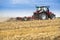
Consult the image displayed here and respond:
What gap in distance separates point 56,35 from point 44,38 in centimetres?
71

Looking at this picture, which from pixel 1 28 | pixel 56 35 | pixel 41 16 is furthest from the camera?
pixel 41 16

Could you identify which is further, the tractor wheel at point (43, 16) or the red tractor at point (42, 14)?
the red tractor at point (42, 14)

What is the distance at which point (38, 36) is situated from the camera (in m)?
10.4

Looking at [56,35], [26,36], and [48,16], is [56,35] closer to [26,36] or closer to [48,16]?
[26,36]

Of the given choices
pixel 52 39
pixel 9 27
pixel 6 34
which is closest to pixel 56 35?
pixel 52 39

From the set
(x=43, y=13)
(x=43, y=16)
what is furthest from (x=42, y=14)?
(x=43, y=13)

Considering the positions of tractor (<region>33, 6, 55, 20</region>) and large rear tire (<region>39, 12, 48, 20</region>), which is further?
tractor (<region>33, 6, 55, 20</region>)

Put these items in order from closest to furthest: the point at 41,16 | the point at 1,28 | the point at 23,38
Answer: the point at 23,38, the point at 1,28, the point at 41,16

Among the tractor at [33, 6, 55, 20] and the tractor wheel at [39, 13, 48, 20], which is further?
the tractor at [33, 6, 55, 20]

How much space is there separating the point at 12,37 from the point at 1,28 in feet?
9.27

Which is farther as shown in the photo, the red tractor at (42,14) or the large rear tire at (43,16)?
the red tractor at (42,14)

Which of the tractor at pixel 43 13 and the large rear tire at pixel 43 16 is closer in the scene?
the large rear tire at pixel 43 16

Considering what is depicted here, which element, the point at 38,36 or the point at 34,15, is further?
the point at 34,15

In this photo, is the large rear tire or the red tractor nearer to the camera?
the large rear tire
